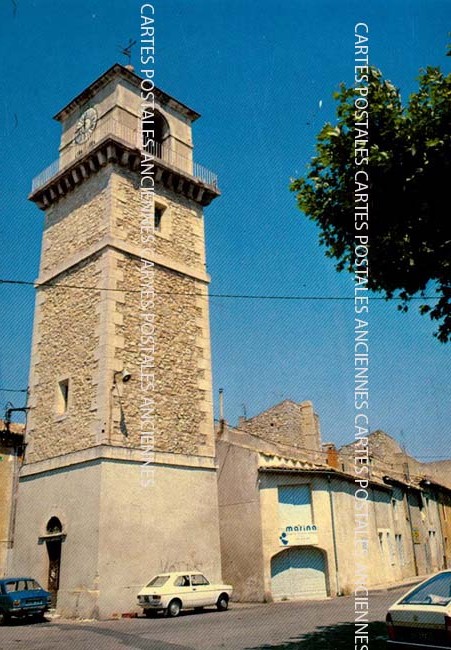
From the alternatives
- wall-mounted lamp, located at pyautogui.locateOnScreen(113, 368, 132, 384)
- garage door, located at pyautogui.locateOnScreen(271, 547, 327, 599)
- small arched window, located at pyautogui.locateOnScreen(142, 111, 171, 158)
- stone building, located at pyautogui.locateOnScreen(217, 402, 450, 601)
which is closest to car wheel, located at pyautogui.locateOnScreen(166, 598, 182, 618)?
stone building, located at pyautogui.locateOnScreen(217, 402, 450, 601)

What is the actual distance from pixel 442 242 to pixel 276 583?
626 inches

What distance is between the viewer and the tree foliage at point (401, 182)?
9.48 m

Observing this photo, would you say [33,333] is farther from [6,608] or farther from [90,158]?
[6,608]

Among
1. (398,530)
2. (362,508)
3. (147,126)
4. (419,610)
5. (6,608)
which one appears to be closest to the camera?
(419,610)

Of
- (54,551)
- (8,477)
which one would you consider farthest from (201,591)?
(8,477)

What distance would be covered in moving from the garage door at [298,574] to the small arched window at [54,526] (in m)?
8.06

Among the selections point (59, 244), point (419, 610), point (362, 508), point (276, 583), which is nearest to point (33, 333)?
point (59, 244)

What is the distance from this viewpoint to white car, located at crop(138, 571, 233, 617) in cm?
1598

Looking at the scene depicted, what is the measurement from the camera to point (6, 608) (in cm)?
1584

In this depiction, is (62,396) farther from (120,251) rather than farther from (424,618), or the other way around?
(424,618)

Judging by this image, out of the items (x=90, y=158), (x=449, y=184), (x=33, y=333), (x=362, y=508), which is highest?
(x=90, y=158)

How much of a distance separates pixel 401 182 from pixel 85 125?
1682 cm

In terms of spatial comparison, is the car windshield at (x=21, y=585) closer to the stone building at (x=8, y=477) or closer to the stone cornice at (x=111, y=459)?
the stone cornice at (x=111, y=459)

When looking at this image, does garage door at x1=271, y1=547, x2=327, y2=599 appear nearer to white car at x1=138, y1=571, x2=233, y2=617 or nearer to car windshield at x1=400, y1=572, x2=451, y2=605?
white car at x1=138, y1=571, x2=233, y2=617
